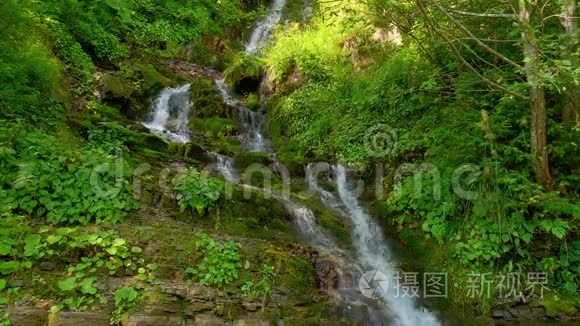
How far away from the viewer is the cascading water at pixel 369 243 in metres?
5.30

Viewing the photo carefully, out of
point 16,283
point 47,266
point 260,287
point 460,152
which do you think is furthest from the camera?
point 460,152

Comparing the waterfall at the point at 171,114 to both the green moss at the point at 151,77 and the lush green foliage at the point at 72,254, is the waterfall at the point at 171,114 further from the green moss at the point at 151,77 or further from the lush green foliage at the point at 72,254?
the lush green foliage at the point at 72,254

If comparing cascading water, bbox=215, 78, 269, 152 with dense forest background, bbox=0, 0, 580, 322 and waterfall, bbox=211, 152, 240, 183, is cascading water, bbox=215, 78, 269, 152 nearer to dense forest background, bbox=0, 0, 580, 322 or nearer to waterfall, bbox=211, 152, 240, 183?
dense forest background, bbox=0, 0, 580, 322

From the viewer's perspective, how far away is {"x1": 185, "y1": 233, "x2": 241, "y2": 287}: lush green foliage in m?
4.71

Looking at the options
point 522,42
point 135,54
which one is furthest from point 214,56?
point 522,42

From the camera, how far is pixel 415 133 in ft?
24.4

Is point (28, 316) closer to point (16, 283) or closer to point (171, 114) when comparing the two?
point (16, 283)

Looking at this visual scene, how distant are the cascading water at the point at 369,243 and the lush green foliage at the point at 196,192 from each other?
2486 mm

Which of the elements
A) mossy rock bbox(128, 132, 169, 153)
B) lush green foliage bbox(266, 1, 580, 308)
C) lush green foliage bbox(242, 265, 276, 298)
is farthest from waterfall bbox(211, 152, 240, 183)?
lush green foliage bbox(242, 265, 276, 298)

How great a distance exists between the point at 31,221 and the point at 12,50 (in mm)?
2766

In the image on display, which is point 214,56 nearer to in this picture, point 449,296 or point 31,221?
point 31,221

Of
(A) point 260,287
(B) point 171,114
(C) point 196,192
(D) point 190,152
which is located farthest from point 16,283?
(B) point 171,114

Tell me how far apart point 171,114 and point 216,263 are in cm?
671

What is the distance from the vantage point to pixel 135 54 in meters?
12.4
